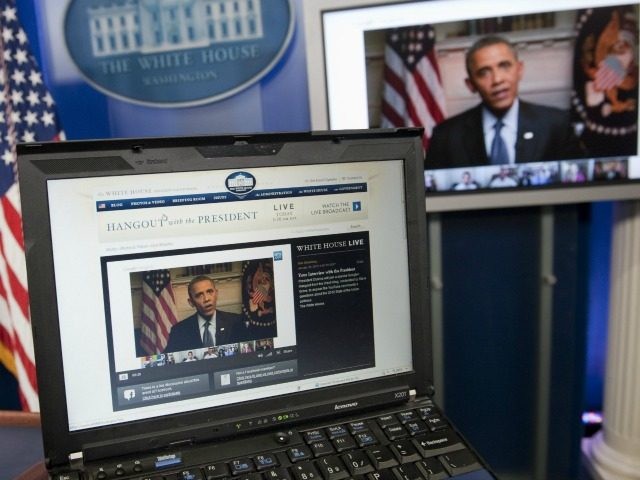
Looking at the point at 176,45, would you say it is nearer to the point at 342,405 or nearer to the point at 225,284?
the point at 225,284

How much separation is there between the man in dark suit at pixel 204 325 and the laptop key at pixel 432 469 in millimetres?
249

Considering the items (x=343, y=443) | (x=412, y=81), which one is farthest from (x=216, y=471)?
(x=412, y=81)

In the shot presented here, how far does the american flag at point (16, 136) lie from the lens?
1305 millimetres

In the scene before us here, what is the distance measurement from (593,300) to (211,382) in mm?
1131

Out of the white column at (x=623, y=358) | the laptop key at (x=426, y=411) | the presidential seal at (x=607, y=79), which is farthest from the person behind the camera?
the white column at (x=623, y=358)

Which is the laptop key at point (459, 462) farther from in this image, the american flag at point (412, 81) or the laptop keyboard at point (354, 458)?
the american flag at point (412, 81)

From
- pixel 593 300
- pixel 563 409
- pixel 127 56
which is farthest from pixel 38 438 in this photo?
pixel 593 300

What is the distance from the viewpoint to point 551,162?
1.16 meters

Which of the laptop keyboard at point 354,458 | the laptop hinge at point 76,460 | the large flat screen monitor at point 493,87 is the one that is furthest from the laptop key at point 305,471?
the large flat screen monitor at point 493,87

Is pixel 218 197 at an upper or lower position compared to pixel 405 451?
upper

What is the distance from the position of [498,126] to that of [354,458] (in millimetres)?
812

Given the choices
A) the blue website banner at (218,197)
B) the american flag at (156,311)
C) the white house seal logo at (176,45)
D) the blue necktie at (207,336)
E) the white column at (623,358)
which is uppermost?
the white house seal logo at (176,45)

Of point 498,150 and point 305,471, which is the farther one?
point 498,150

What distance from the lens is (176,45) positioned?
1.31 metres
